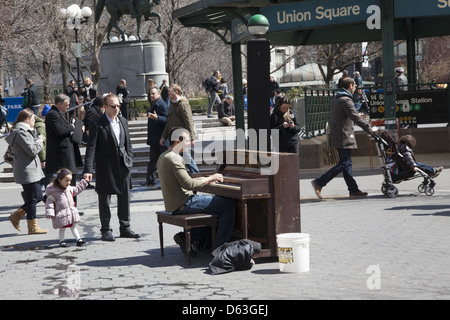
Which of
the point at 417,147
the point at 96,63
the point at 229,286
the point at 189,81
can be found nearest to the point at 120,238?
the point at 229,286

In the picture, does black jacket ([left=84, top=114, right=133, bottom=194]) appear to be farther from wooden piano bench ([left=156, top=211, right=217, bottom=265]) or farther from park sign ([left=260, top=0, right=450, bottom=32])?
park sign ([left=260, top=0, right=450, bottom=32])

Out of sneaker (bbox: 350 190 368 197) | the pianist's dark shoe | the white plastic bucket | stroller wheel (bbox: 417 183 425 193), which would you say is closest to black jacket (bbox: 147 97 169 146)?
sneaker (bbox: 350 190 368 197)

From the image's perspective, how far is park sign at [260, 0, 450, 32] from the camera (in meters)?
16.5

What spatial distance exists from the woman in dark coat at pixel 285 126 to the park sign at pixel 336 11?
3.77 m

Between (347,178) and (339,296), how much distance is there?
646cm

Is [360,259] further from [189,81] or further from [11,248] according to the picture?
[189,81]

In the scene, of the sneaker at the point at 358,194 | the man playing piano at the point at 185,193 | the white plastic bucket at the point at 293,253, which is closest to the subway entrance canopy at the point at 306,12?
the sneaker at the point at 358,194

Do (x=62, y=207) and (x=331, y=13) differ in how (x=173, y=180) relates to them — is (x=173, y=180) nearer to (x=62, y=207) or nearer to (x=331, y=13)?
(x=62, y=207)

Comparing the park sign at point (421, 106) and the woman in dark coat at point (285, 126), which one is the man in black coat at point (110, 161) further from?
the park sign at point (421, 106)

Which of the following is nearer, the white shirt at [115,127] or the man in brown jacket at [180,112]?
the white shirt at [115,127]

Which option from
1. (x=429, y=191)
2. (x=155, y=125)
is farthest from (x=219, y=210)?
(x=155, y=125)

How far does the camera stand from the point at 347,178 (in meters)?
13.5

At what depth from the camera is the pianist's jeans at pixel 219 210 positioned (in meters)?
9.08

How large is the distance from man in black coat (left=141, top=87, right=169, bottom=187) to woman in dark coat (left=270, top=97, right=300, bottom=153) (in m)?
2.41
